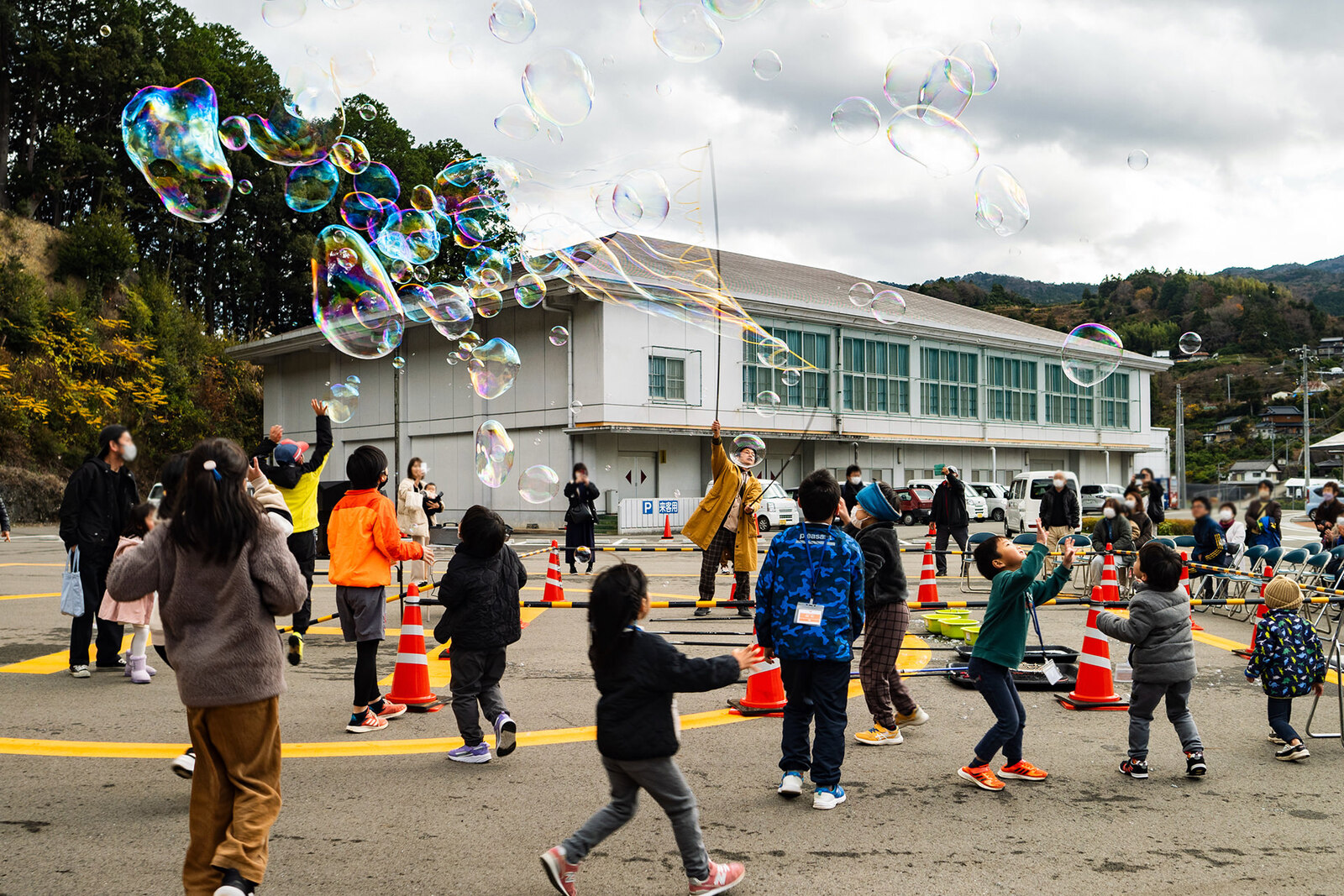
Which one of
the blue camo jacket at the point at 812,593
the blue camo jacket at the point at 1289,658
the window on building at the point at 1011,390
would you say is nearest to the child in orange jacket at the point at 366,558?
the blue camo jacket at the point at 812,593

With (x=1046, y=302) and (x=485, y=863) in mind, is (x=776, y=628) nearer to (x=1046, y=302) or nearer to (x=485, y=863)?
(x=485, y=863)

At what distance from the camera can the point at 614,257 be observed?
46.2 feet

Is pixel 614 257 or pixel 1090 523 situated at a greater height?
pixel 614 257

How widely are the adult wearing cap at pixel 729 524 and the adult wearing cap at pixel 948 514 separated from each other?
18.6ft

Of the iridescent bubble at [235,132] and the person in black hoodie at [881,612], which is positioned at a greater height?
the iridescent bubble at [235,132]

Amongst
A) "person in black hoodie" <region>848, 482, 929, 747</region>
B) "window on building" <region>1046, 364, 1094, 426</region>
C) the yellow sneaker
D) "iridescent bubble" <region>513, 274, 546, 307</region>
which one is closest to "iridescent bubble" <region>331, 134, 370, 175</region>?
"iridescent bubble" <region>513, 274, 546, 307</region>

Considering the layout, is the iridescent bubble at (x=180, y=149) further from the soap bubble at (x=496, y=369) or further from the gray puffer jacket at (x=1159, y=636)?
the gray puffer jacket at (x=1159, y=636)

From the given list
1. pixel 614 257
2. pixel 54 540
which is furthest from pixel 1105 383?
pixel 54 540

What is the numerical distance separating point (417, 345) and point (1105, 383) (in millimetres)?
33453

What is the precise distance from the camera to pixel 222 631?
3.52 meters

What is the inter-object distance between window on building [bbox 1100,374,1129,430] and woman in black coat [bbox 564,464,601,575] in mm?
39078

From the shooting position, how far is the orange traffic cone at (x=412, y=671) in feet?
21.8

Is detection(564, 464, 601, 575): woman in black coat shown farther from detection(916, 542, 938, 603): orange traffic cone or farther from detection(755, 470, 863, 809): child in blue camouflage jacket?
detection(755, 470, 863, 809): child in blue camouflage jacket

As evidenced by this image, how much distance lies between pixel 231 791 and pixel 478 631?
1926 mm
